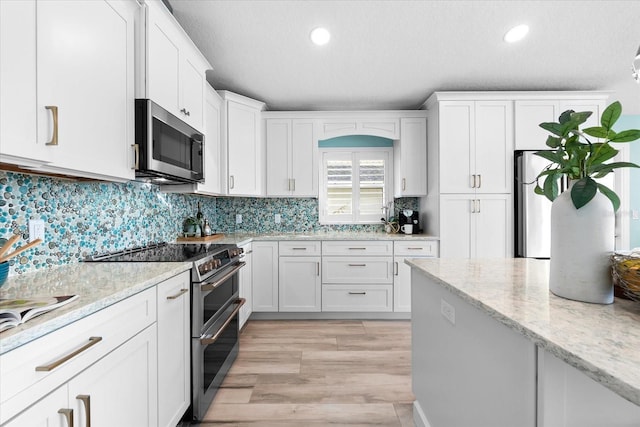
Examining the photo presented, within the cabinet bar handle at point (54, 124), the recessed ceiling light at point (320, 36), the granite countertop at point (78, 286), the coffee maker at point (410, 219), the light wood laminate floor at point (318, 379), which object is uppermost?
the recessed ceiling light at point (320, 36)

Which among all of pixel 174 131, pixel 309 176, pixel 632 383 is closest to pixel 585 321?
pixel 632 383

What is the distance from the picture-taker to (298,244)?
3.45 meters

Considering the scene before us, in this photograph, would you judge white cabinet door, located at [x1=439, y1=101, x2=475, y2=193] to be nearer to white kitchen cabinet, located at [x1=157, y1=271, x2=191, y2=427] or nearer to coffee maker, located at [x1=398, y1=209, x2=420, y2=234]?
coffee maker, located at [x1=398, y1=209, x2=420, y2=234]

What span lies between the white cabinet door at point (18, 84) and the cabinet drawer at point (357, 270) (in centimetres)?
271

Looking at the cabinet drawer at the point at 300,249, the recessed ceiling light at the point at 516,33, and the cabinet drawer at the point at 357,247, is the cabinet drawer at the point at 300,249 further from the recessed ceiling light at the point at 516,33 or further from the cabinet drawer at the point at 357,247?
the recessed ceiling light at the point at 516,33

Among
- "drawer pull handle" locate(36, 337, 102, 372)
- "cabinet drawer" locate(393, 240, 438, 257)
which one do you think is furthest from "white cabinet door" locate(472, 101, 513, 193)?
"drawer pull handle" locate(36, 337, 102, 372)

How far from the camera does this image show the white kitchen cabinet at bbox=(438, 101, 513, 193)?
3.27 m

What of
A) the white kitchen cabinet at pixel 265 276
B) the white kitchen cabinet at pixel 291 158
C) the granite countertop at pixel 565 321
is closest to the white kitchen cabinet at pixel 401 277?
the white kitchen cabinet at pixel 291 158

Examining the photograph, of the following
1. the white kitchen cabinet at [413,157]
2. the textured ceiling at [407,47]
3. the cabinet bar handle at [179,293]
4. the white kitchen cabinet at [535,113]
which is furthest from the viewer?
the white kitchen cabinet at [413,157]

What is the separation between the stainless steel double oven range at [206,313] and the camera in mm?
1742

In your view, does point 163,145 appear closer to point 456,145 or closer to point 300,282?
point 300,282

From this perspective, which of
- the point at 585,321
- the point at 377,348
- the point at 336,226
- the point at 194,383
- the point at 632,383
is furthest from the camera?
the point at 336,226

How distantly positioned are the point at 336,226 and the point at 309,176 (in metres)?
0.81

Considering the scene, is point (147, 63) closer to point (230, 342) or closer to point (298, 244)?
point (230, 342)
